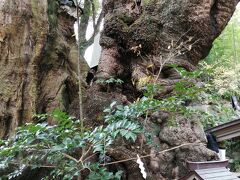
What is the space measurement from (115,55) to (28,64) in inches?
75.4

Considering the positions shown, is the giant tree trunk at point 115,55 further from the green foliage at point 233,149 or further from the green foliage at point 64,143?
the green foliage at point 233,149

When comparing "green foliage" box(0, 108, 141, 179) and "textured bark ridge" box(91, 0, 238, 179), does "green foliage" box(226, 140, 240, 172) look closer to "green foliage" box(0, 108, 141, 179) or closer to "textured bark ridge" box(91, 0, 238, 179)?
"textured bark ridge" box(91, 0, 238, 179)

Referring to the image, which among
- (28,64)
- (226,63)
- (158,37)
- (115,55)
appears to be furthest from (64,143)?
(226,63)

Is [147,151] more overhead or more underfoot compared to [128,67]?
more underfoot

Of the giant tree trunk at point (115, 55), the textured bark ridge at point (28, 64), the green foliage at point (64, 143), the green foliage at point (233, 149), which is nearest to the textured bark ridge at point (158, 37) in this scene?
the giant tree trunk at point (115, 55)

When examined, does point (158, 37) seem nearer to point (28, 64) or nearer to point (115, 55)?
point (115, 55)

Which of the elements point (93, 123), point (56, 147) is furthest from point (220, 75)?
point (56, 147)

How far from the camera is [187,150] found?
4.12 m


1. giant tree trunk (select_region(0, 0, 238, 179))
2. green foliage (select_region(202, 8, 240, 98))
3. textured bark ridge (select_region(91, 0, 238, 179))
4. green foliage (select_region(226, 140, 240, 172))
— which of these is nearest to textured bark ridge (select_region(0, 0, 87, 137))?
giant tree trunk (select_region(0, 0, 238, 179))

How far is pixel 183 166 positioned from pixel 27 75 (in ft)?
8.54

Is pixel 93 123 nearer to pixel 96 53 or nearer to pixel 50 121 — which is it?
pixel 50 121

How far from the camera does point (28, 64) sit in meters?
3.98

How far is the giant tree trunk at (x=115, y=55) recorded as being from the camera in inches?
151

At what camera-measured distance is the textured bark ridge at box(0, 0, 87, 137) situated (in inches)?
148
